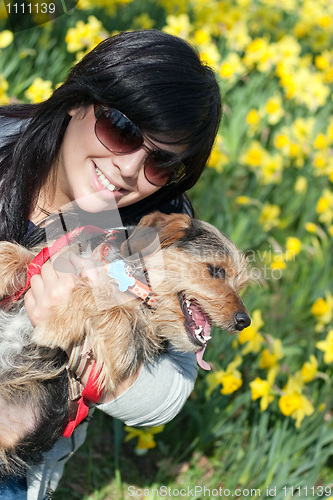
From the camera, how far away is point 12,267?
5.49ft

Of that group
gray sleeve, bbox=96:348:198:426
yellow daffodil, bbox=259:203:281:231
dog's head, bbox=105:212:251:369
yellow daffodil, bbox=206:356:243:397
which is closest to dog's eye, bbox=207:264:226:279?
dog's head, bbox=105:212:251:369

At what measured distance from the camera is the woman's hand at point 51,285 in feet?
5.08

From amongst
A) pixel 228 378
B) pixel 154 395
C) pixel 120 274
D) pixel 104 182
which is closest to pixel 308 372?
pixel 228 378

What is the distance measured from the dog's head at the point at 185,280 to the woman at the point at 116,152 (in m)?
0.16

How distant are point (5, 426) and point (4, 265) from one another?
1.76 ft

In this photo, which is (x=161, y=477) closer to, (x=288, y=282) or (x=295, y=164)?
(x=288, y=282)

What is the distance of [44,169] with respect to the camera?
189cm

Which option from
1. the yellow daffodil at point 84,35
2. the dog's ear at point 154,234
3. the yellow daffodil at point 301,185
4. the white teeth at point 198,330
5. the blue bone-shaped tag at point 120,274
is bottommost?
the yellow daffodil at point 301,185

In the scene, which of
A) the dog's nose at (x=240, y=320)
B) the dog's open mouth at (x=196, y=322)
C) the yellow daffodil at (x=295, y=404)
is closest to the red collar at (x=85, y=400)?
the dog's open mouth at (x=196, y=322)

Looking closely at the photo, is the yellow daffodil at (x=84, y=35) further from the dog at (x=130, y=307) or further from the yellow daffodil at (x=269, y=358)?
the yellow daffodil at (x=269, y=358)

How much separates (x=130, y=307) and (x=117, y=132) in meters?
0.61

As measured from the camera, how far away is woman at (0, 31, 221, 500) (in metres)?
1.62

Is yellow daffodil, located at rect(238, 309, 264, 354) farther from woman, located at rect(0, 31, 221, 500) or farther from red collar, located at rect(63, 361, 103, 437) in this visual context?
red collar, located at rect(63, 361, 103, 437)

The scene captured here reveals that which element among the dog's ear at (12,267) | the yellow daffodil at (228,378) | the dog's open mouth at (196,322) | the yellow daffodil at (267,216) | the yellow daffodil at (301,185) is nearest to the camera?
the dog's ear at (12,267)
